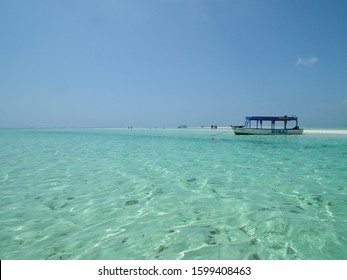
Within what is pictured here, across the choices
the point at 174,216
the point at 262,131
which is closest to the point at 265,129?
the point at 262,131

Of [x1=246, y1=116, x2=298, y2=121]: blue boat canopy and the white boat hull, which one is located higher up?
[x1=246, y1=116, x2=298, y2=121]: blue boat canopy

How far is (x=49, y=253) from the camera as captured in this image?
3623 mm

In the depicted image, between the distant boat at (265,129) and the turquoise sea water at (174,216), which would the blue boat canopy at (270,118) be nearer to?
the distant boat at (265,129)

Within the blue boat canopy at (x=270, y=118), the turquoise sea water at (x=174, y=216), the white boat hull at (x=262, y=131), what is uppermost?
the blue boat canopy at (x=270, y=118)

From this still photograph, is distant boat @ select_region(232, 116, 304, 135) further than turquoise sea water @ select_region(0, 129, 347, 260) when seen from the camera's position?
Yes

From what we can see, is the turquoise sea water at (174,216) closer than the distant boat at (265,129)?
Yes

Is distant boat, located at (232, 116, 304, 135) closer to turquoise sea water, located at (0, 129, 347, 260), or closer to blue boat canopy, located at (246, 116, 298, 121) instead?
blue boat canopy, located at (246, 116, 298, 121)

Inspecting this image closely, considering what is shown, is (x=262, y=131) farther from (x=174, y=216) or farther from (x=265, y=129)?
(x=174, y=216)

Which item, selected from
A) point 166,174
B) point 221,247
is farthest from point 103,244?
point 166,174

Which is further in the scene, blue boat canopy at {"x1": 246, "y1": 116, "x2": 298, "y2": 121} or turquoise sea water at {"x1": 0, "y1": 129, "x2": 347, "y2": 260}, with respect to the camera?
blue boat canopy at {"x1": 246, "y1": 116, "x2": 298, "y2": 121}

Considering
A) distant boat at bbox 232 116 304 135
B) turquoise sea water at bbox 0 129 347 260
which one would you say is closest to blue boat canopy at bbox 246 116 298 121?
distant boat at bbox 232 116 304 135

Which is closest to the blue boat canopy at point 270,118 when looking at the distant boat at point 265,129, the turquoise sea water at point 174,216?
the distant boat at point 265,129

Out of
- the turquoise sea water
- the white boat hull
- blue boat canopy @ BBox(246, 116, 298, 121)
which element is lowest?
the turquoise sea water
